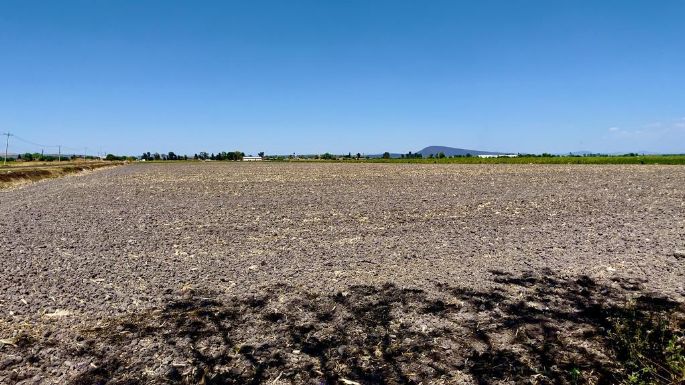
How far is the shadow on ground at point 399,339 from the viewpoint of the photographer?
3.93m

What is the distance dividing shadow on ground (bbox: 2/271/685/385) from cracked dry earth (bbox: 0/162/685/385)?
1.0 inches

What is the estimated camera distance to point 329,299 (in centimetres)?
595

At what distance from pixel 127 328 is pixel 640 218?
1421 cm

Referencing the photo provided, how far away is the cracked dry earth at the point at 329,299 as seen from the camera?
4.09m

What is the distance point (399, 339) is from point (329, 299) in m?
1.55

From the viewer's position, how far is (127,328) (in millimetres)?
5008

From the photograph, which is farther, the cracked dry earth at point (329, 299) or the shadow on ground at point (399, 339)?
the cracked dry earth at point (329, 299)

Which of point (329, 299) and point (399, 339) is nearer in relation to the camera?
point (399, 339)

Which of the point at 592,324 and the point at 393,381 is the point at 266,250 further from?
the point at 592,324

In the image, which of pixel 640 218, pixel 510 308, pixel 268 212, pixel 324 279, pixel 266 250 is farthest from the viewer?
pixel 268 212

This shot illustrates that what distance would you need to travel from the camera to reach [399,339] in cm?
467

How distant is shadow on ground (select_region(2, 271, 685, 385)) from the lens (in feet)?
12.9

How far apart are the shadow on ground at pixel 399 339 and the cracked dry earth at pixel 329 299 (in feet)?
0.08

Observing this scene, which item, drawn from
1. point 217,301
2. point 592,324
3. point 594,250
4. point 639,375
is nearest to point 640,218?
point 594,250
